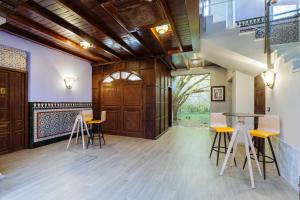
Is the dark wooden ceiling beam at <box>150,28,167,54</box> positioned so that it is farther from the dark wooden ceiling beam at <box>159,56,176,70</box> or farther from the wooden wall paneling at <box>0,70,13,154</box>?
the wooden wall paneling at <box>0,70,13,154</box>

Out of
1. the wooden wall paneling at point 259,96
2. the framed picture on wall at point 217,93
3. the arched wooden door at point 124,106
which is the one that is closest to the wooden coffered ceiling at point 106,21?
the arched wooden door at point 124,106

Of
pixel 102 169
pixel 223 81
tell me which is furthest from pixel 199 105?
pixel 102 169

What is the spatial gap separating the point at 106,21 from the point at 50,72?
8.34 feet

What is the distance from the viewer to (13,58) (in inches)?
148

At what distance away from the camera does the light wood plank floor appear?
2.08 metres

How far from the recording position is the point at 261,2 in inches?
166

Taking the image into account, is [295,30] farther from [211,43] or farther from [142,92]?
[142,92]

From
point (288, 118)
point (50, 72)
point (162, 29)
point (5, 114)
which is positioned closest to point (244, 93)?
point (288, 118)

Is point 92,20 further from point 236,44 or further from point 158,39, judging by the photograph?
point 236,44

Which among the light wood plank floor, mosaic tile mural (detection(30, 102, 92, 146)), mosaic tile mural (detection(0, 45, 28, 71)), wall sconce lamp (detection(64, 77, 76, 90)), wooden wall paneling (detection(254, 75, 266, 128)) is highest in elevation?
mosaic tile mural (detection(0, 45, 28, 71))

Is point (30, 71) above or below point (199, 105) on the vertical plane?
above

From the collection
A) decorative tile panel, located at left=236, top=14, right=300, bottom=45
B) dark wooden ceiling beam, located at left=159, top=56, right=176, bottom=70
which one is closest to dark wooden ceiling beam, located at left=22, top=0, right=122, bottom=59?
dark wooden ceiling beam, located at left=159, top=56, right=176, bottom=70

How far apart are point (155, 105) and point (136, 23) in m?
2.75

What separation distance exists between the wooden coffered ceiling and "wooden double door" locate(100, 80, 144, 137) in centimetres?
144
